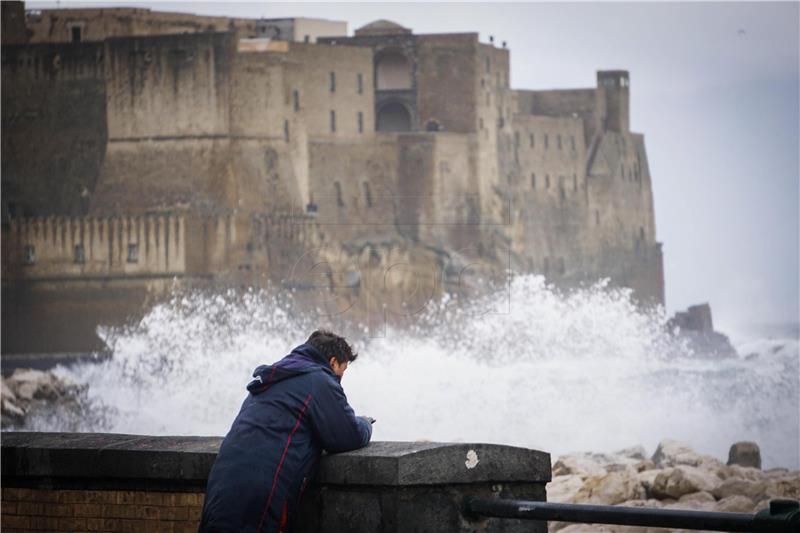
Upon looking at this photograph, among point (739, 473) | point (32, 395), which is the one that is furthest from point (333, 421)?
point (32, 395)

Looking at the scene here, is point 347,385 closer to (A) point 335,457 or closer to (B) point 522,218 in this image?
(B) point 522,218

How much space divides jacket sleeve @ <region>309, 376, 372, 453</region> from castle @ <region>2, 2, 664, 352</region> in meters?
37.4

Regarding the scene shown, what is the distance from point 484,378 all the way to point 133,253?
33.8 ft

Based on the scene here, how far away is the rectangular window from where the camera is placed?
4469 centimetres

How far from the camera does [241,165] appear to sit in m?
46.0

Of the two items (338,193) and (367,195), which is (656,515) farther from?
(367,195)

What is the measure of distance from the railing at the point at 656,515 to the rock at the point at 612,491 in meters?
9.19

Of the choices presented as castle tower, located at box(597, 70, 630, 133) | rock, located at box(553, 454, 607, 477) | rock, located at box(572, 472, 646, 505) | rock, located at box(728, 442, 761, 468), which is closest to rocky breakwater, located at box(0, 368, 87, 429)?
rock, located at box(728, 442, 761, 468)

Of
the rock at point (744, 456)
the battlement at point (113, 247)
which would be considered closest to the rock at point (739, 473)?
the rock at point (744, 456)

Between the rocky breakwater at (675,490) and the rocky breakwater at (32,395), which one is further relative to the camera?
the rocky breakwater at (32,395)

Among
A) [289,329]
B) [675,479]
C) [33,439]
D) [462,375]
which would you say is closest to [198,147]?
[289,329]

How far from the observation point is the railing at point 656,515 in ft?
19.7

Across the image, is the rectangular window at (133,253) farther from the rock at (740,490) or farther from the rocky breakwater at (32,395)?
the rock at (740,490)

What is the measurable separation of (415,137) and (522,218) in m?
6.43
